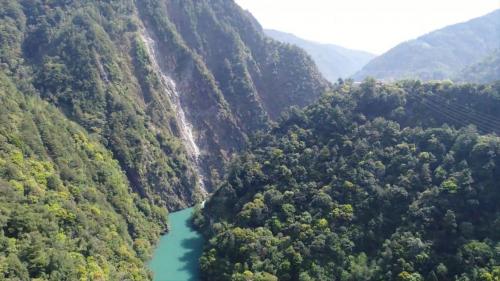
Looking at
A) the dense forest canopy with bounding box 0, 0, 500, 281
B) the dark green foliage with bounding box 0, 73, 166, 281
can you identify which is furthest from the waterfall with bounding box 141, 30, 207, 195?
the dark green foliage with bounding box 0, 73, 166, 281

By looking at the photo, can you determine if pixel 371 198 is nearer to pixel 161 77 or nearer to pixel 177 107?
pixel 177 107

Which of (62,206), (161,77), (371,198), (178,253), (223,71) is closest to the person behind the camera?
(62,206)

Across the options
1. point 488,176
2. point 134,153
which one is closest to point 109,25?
point 134,153

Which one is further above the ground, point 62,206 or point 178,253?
point 62,206

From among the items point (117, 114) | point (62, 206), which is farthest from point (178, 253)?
point (117, 114)

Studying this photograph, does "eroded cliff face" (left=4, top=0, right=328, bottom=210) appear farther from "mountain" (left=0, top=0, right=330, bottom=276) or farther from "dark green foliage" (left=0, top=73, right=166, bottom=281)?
"dark green foliage" (left=0, top=73, right=166, bottom=281)

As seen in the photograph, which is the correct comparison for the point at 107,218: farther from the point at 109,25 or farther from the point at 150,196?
the point at 109,25
